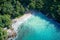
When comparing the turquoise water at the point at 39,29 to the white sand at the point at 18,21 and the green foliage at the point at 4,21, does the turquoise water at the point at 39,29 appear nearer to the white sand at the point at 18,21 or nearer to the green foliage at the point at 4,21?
the white sand at the point at 18,21

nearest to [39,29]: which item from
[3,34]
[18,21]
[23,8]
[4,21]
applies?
[18,21]

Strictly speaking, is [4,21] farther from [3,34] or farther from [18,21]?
[18,21]

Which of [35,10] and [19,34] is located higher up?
[35,10]

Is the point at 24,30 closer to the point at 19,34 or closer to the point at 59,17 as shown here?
the point at 19,34

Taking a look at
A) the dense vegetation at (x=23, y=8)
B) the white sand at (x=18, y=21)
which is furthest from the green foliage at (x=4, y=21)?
the white sand at (x=18, y=21)

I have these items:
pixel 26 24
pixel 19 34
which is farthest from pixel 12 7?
pixel 19 34

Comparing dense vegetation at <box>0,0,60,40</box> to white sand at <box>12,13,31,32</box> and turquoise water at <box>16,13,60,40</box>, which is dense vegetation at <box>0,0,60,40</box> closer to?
white sand at <box>12,13,31,32</box>
